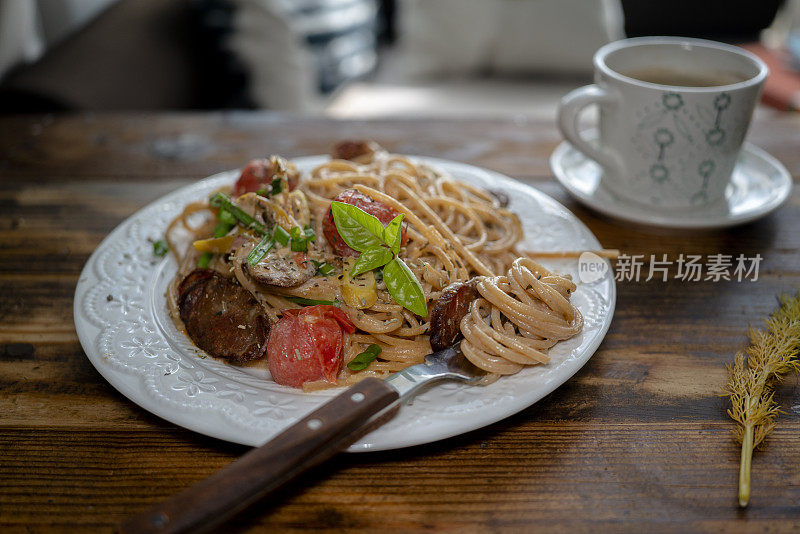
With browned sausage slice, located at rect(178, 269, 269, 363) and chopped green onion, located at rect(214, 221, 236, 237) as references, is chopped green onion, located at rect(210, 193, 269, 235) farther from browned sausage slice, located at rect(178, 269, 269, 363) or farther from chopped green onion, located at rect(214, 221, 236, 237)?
browned sausage slice, located at rect(178, 269, 269, 363)

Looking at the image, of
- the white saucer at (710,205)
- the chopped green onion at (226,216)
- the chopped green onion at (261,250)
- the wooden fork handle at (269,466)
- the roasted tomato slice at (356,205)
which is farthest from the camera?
the white saucer at (710,205)

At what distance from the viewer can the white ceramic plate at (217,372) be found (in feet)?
4.61

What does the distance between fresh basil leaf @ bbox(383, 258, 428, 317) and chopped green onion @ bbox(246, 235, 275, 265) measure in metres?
0.36

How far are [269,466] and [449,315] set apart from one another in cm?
63

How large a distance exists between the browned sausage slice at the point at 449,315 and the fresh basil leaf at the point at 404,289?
0.04 metres

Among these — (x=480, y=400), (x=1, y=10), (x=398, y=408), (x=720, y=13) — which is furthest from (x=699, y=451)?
(x=720, y=13)

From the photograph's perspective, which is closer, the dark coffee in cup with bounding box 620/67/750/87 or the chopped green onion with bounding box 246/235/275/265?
the chopped green onion with bounding box 246/235/275/265

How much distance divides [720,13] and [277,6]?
407 centimetres

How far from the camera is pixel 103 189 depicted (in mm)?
2725

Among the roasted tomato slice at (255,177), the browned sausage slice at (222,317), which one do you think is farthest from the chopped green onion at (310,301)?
the roasted tomato slice at (255,177)

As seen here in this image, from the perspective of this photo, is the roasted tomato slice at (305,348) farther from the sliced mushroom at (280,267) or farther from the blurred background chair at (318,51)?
the blurred background chair at (318,51)

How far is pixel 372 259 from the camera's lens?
5.57 feet

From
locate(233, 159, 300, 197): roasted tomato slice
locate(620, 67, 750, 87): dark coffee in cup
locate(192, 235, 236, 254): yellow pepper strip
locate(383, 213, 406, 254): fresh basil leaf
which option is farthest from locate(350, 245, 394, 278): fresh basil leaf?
locate(620, 67, 750, 87): dark coffee in cup

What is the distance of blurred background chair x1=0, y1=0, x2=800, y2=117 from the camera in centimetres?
414
